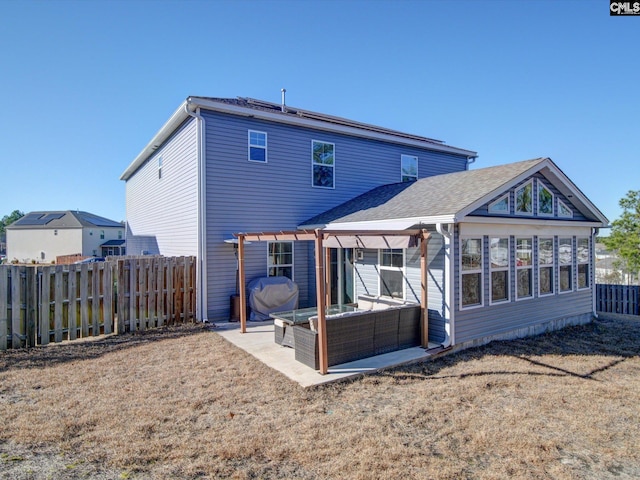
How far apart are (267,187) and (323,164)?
2.23 meters

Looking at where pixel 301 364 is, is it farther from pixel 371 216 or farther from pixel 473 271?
pixel 371 216

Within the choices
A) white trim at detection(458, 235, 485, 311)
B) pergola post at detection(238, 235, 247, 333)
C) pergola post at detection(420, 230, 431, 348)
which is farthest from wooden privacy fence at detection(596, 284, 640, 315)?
pergola post at detection(238, 235, 247, 333)

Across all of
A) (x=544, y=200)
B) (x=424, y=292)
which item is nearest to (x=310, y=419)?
(x=424, y=292)

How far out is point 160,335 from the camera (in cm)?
816

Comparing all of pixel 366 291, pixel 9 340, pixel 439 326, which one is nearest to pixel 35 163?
pixel 9 340

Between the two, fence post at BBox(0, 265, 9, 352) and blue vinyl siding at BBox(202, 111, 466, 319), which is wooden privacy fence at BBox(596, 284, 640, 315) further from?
fence post at BBox(0, 265, 9, 352)

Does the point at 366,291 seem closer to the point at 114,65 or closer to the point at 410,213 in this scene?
the point at 410,213

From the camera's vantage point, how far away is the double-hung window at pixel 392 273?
793cm

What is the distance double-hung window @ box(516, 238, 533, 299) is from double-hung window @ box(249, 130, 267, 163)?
726 cm

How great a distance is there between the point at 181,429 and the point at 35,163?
32367mm

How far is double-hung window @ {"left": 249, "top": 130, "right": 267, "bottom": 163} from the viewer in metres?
10.2

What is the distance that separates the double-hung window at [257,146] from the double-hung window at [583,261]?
942cm

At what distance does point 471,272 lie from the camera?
23.9 feet

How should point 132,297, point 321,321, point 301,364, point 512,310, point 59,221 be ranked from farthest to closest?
point 59,221, point 132,297, point 512,310, point 301,364, point 321,321
